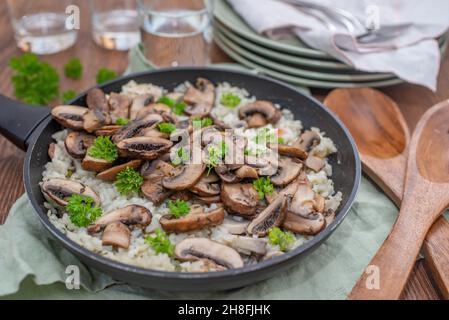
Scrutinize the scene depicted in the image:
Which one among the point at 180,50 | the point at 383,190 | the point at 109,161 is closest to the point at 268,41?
the point at 180,50

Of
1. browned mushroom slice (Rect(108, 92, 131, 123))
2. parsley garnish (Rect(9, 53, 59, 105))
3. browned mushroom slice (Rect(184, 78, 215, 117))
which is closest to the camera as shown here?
browned mushroom slice (Rect(108, 92, 131, 123))

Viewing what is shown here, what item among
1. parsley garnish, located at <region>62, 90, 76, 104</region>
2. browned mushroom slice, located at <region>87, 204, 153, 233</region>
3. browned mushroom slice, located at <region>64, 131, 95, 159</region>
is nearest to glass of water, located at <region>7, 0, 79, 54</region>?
parsley garnish, located at <region>62, 90, 76, 104</region>

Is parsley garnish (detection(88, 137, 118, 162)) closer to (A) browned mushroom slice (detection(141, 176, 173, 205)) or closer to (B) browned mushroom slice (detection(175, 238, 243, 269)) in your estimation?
(A) browned mushroom slice (detection(141, 176, 173, 205))

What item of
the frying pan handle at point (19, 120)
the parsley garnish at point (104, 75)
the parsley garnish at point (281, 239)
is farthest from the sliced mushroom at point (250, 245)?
the parsley garnish at point (104, 75)

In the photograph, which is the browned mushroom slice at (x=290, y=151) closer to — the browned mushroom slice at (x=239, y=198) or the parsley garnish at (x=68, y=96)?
the browned mushroom slice at (x=239, y=198)

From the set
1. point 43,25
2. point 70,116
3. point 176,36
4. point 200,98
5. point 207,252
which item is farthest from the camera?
point 43,25

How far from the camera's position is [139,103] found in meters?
2.68

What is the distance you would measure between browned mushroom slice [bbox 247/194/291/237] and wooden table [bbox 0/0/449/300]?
587mm

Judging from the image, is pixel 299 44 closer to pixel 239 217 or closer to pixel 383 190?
pixel 383 190

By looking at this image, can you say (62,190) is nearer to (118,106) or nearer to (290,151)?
(118,106)

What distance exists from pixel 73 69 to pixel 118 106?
34.4 inches

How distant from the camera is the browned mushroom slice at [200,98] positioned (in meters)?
2.70

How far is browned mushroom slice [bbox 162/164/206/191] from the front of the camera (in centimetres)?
209

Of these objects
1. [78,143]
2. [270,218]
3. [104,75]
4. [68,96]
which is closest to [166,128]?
[78,143]
